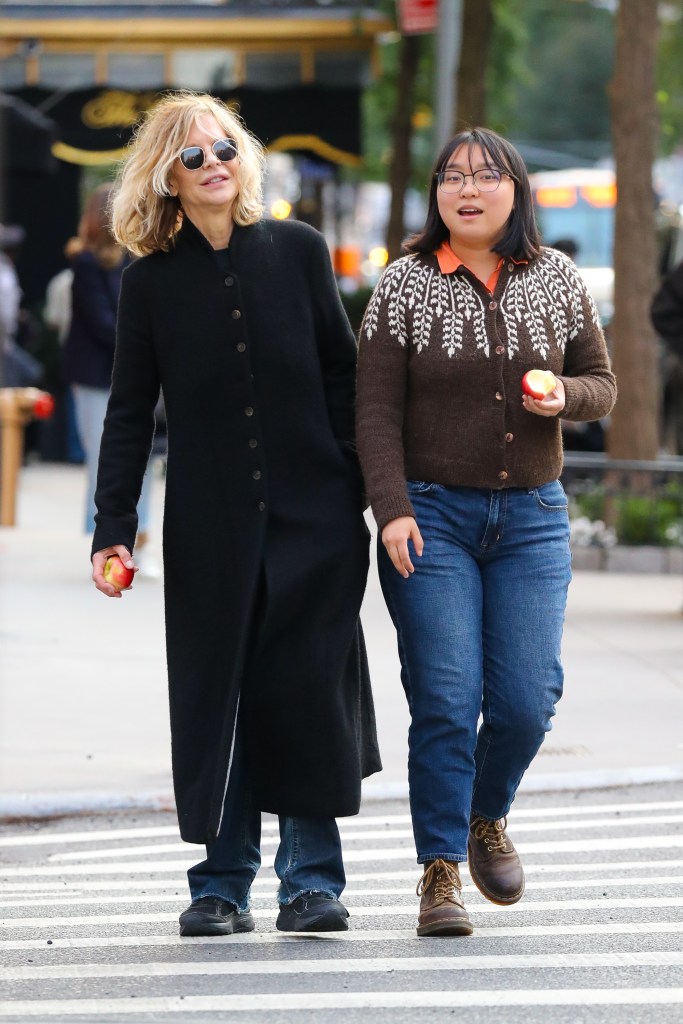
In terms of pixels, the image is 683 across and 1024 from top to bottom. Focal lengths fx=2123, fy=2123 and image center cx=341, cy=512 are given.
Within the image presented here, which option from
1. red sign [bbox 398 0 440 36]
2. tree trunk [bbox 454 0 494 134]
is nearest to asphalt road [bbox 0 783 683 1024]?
tree trunk [bbox 454 0 494 134]

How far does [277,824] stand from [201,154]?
2515 millimetres

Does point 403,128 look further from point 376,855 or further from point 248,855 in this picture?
point 248,855

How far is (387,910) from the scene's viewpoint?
204 inches

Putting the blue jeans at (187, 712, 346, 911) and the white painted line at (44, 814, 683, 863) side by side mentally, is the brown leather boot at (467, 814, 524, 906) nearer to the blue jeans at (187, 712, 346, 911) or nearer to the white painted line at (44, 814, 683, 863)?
the blue jeans at (187, 712, 346, 911)

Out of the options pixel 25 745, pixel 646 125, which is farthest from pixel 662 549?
pixel 25 745

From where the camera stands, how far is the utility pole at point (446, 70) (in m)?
16.6

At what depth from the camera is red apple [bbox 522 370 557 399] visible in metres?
4.63

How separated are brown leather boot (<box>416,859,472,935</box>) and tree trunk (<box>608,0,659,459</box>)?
861 centimetres

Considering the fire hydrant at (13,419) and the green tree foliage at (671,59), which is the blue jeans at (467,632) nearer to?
the fire hydrant at (13,419)

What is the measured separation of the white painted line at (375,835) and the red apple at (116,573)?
1.53m

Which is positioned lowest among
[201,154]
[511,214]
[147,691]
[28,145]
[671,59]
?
[147,691]

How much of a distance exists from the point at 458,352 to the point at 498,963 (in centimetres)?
135

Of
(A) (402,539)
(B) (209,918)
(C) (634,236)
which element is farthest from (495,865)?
(C) (634,236)

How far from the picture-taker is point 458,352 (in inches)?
188
